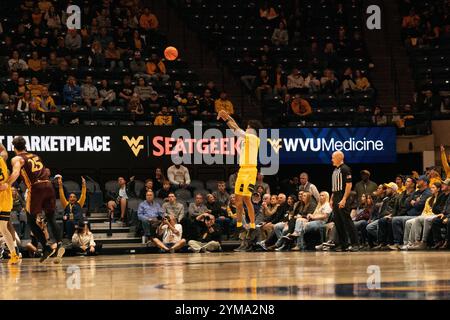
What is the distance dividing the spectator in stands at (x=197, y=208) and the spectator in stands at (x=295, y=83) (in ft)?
21.4

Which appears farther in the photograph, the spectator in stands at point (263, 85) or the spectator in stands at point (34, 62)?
the spectator in stands at point (263, 85)

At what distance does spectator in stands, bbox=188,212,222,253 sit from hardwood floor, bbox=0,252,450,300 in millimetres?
5651

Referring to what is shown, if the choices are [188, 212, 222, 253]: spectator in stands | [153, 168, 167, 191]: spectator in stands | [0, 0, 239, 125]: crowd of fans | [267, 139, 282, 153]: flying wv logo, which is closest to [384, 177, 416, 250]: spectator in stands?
[188, 212, 222, 253]: spectator in stands

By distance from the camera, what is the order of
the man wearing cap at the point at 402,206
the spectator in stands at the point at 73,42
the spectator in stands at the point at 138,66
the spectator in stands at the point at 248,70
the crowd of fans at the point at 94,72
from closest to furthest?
1. the man wearing cap at the point at 402,206
2. the crowd of fans at the point at 94,72
3. the spectator in stands at the point at 138,66
4. the spectator in stands at the point at 73,42
5. the spectator in stands at the point at 248,70

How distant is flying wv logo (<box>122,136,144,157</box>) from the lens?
22812 mm

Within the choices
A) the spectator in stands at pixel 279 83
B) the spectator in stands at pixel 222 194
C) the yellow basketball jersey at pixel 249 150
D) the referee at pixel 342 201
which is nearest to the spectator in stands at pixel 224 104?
the spectator in stands at pixel 279 83

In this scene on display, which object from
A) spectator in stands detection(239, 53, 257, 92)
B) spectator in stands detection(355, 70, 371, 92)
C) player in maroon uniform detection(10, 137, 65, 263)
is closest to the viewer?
player in maroon uniform detection(10, 137, 65, 263)

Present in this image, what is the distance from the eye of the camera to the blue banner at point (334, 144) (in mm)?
23766

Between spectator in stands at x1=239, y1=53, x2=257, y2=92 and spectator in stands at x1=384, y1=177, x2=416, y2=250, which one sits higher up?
spectator in stands at x1=239, y1=53, x2=257, y2=92

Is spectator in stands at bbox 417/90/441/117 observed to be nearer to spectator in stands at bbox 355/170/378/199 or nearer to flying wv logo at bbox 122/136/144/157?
spectator in stands at bbox 355/170/378/199

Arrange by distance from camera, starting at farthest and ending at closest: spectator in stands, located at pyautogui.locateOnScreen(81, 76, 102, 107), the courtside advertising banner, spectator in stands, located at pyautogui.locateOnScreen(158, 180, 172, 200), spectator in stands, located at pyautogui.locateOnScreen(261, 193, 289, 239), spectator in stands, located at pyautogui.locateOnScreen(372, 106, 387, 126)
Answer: spectator in stands, located at pyautogui.locateOnScreen(372, 106, 387, 126) → spectator in stands, located at pyautogui.locateOnScreen(81, 76, 102, 107) → the courtside advertising banner → spectator in stands, located at pyautogui.locateOnScreen(158, 180, 172, 200) → spectator in stands, located at pyautogui.locateOnScreen(261, 193, 289, 239)

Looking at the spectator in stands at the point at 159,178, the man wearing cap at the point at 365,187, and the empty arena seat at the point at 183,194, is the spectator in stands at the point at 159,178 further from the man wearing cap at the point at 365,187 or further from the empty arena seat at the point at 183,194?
the man wearing cap at the point at 365,187

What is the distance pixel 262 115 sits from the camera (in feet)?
82.5
